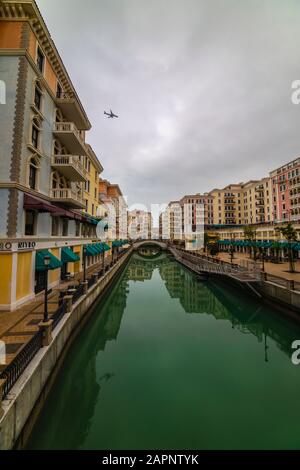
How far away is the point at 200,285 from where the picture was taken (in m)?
29.9

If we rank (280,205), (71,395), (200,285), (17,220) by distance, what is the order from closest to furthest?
(71,395), (17,220), (200,285), (280,205)

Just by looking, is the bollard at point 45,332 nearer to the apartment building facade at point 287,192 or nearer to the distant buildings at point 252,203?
the distant buildings at point 252,203

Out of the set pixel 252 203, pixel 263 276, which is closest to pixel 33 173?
pixel 263 276

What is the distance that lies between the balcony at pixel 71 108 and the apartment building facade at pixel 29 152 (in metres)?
0.16

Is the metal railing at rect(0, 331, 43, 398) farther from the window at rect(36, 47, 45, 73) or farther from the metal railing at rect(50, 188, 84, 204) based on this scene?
the window at rect(36, 47, 45, 73)

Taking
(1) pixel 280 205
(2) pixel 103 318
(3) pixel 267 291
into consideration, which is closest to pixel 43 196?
(2) pixel 103 318

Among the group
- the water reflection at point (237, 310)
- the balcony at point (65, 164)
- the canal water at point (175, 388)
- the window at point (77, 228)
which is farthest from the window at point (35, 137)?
the water reflection at point (237, 310)

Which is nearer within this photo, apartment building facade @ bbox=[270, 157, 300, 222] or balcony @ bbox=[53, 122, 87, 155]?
balcony @ bbox=[53, 122, 87, 155]

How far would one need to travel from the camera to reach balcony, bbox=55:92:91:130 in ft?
57.9

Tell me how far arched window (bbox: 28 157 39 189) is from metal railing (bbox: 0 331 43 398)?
10.8 meters

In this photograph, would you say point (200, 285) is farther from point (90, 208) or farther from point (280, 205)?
point (280, 205)

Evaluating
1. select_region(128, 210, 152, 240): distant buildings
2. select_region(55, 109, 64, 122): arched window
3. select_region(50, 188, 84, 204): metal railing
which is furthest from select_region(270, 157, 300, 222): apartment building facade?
select_region(128, 210, 152, 240): distant buildings

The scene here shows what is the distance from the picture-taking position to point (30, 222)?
1410cm
